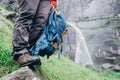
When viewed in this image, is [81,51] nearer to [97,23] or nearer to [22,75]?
[97,23]

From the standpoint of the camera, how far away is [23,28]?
371 cm

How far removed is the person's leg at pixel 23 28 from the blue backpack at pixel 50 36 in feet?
0.50

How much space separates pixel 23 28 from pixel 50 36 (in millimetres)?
372

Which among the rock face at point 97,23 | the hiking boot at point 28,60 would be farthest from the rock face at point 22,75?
the rock face at point 97,23

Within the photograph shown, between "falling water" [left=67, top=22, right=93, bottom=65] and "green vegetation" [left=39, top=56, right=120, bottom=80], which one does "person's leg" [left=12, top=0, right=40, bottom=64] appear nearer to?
"green vegetation" [left=39, top=56, right=120, bottom=80]

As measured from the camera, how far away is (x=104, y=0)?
23891 mm

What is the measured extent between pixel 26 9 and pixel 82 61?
1553cm

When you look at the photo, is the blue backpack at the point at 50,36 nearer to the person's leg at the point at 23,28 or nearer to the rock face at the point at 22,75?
the person's leg at the point at 23,28

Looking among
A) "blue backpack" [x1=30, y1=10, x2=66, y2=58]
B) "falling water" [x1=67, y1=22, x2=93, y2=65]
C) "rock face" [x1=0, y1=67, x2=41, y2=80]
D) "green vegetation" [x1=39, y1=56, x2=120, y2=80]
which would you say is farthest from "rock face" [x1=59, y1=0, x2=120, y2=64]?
"rock face" [x1=0, y1=67, x2=41, y2=80]

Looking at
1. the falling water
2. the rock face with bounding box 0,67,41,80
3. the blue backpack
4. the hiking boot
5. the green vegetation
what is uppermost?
the blue backpack

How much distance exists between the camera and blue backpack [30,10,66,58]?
12.2ft

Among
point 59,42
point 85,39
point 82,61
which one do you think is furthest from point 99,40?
point 59,42

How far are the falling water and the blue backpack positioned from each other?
14.6 m

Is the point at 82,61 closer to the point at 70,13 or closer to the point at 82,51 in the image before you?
the point at 82,51
